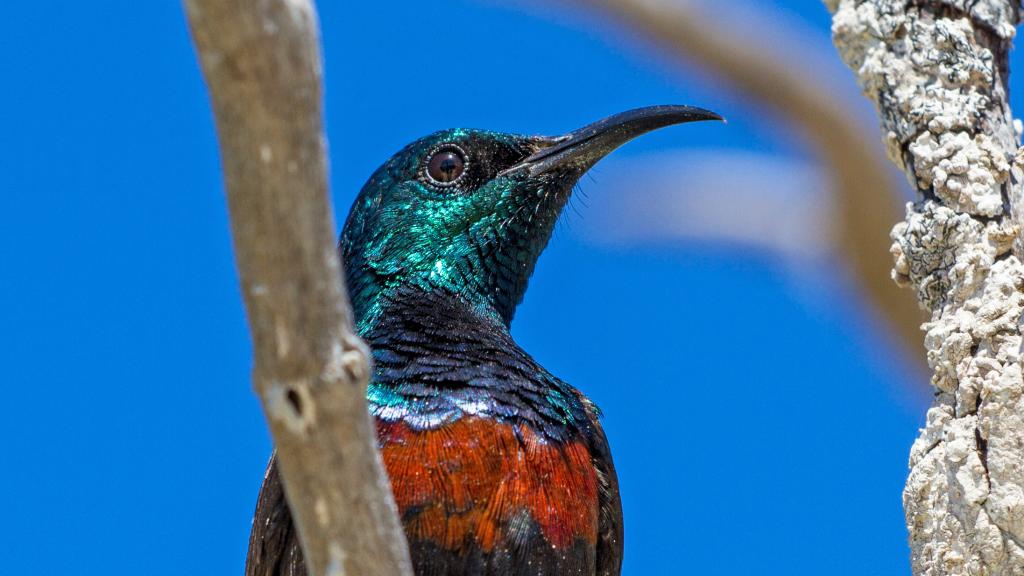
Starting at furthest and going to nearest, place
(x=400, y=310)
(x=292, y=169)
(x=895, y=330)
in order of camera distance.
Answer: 1. (x=895, y=330)
2. (x=400, y=310)
3. (x=292, y=169)

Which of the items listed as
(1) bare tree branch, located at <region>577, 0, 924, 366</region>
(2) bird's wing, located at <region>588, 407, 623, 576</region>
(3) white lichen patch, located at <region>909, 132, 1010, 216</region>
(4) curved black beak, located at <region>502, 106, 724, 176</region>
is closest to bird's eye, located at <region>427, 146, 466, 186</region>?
(4) curved black beak, located at <region>502, 106, 724, 176</region>

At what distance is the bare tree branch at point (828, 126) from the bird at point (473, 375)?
3562 millimetres

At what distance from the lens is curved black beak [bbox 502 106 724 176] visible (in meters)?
4.53

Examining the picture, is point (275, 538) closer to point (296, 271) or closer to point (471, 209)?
point (471, 209)

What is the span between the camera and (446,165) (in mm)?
4617

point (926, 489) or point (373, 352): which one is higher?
point (373, 352)

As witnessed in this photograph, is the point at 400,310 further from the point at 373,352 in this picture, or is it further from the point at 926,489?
the point at 926,489

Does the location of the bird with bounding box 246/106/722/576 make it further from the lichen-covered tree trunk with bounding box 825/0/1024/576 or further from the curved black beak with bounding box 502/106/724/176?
the lichen-covered tree trunk with bounding box 825/0/1024/576

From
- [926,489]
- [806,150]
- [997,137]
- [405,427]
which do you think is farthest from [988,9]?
[806,150]

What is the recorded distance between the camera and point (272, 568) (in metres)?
4.01

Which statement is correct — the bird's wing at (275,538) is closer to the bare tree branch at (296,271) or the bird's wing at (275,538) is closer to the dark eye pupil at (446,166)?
the dark eye pupil at (446,166)

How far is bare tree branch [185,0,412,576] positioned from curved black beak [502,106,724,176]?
243cm

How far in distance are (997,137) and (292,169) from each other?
2.47 m

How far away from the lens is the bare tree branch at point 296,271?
1.97 m
